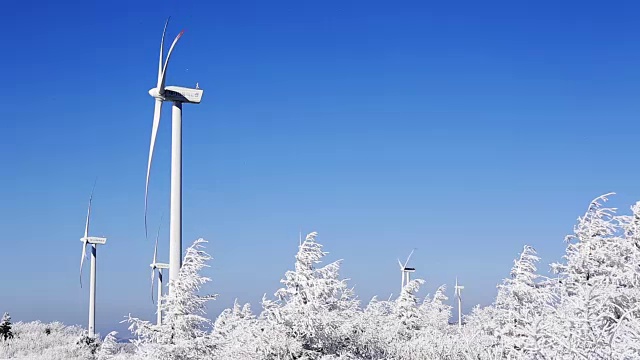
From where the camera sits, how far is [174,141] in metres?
20.9

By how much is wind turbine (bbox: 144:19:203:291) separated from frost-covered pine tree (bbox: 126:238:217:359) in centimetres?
178

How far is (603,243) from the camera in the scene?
17031mm

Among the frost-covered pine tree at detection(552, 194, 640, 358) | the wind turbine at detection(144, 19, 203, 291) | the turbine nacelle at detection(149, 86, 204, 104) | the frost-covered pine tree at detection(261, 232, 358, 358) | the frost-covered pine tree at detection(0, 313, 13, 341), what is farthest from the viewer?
the frost-covered pine tree at detection(0, 313, 13, 341)

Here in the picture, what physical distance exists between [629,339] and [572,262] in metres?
9.89

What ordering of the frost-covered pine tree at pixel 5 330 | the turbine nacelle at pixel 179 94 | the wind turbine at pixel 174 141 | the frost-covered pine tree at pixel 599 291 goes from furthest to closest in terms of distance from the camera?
the frost-covered pine tree at pixel 5 330
the turbine nacelle at pixel 179 94
the wind turbine at pixel 174 141
the frost-covered pine tree at pixel 599 291

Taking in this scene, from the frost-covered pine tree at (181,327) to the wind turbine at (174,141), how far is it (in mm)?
1783

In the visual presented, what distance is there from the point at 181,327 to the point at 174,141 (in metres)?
6.51

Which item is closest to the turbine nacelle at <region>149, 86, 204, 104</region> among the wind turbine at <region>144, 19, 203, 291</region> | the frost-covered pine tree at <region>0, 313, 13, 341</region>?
the wind turbine at <region>144, 19, 203, 291</region>

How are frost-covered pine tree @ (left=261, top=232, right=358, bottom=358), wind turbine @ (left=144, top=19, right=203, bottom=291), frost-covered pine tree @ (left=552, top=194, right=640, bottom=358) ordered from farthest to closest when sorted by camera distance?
wind turbine @ (left=144, top=19, right=203, bottom=291) < frost-covered pine tree @ (left=261, top=232, right=358, bottom=358) < frost-covered pine tree @ (left=552, top=194, right=640, bottom=358)

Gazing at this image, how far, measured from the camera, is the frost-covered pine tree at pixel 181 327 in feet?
51.0

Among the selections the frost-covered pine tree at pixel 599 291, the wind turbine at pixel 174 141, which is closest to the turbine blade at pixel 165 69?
the wind turbine at pixel 174 141

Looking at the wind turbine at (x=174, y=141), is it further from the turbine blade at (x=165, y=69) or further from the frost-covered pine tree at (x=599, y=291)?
the frost-covered pine tree at (x=599, y=291)

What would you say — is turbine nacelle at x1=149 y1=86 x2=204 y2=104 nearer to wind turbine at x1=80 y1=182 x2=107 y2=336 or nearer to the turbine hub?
the turbine hub

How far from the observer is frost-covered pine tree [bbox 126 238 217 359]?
15555 millimetres
